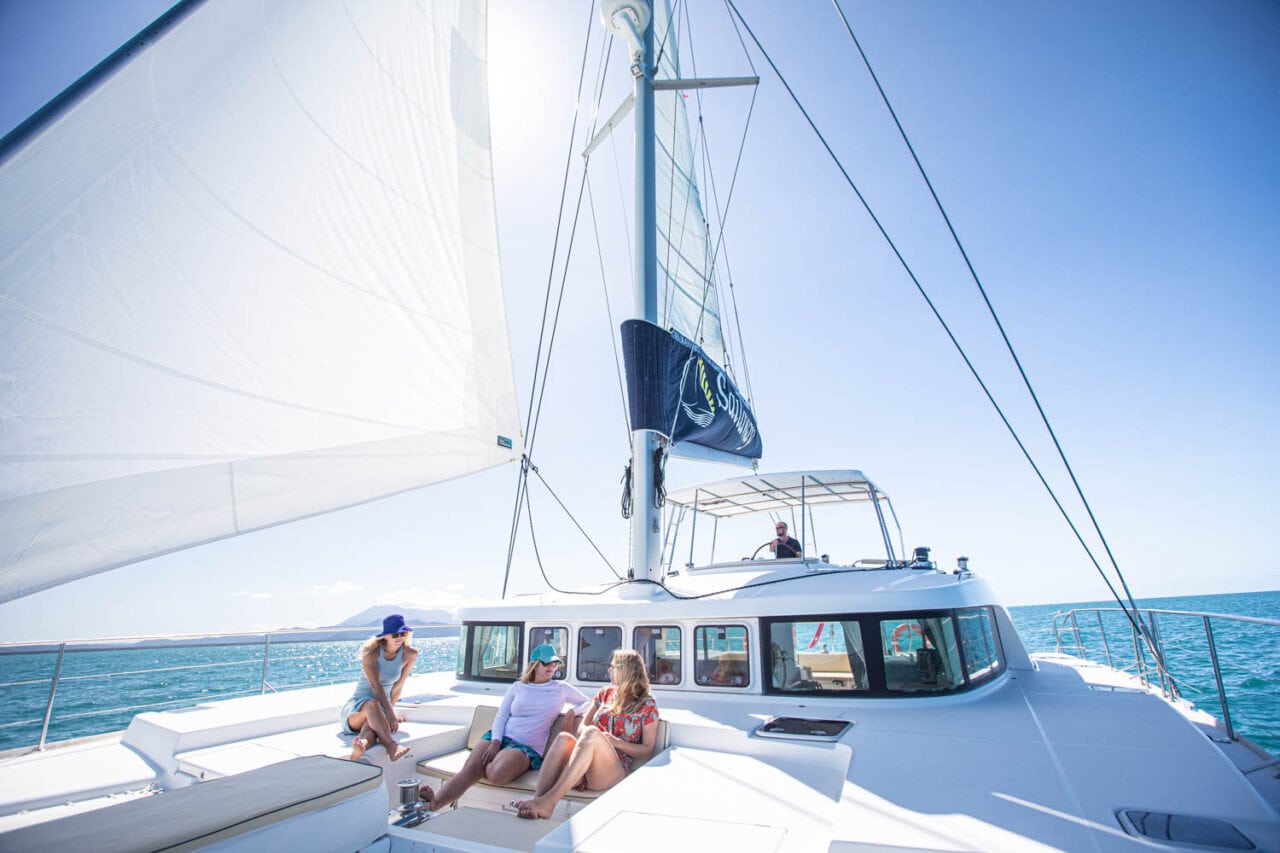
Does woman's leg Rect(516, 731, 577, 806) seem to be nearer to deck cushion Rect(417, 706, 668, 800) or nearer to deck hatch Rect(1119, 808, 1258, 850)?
deck cushion Rect(417, 706, 668, 800)

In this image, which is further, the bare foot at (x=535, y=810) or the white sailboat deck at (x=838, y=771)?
the bare foot at (x=535, y=810)

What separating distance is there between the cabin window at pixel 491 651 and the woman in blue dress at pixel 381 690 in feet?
4.41

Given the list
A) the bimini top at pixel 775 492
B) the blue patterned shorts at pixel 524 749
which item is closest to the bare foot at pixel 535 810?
the blue patterned shorts at pixel 524 749

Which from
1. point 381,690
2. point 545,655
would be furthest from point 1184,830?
point 381,690

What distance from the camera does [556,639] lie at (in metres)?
6.03

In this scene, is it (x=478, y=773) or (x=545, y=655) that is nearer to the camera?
(x=478, y=773)

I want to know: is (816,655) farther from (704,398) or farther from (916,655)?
(704,398)

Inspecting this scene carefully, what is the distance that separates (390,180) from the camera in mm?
4090

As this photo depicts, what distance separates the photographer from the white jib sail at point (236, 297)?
1935 mm

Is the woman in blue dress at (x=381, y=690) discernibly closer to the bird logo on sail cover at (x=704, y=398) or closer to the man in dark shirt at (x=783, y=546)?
the bird logo on sail cover at (x=704, y=398)

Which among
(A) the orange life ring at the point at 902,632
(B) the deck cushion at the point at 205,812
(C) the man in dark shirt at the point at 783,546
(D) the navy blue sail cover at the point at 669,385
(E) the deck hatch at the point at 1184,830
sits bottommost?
(E) the deck hatch at the point at 1184,830

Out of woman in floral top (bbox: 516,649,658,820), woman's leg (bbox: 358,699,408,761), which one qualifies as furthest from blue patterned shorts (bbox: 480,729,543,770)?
woman's leg (bbox: 358,699,408,761)

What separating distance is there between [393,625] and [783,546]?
5035 millimetres

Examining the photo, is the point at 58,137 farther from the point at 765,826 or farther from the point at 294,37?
the point at 765,826
